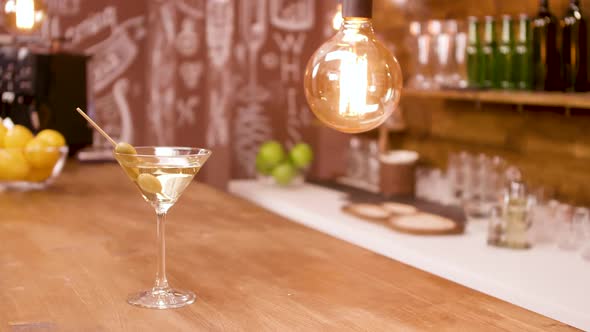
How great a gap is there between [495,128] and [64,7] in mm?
2399

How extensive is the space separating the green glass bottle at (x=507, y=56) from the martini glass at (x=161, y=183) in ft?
6.32

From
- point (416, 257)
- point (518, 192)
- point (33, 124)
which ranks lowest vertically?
point (416, 257)

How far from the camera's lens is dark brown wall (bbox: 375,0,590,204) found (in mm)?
2887

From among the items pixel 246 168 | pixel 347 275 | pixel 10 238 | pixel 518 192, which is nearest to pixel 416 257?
pixel 518 192

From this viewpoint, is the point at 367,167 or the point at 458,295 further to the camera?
the point at 367,167

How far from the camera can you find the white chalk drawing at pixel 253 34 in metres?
4.13

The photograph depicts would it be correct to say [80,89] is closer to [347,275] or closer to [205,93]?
[205,93]

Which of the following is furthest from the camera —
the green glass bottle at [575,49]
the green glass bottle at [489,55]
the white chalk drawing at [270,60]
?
the white chalk drawing at [270,60]

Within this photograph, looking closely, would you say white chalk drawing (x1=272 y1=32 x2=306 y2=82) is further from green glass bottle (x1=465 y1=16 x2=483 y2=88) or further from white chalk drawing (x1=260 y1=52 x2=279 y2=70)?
green glass bottle (x1=465 y1=16 x2=483 y2=88)

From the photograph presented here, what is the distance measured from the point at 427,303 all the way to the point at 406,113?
9.12 feet

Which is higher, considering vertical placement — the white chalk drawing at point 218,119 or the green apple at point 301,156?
the white chalk drawing at point 218,119

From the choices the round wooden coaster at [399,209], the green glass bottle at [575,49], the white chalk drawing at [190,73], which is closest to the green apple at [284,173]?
the round wooden coaster at [399,209]

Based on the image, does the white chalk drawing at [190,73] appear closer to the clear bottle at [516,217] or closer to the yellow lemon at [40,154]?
the yellow lemon at [40,154]

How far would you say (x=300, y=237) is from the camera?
5.67 feet
